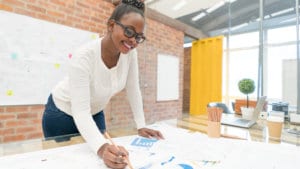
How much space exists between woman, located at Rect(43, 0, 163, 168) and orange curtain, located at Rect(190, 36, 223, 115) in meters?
1.56

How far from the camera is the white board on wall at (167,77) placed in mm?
3340

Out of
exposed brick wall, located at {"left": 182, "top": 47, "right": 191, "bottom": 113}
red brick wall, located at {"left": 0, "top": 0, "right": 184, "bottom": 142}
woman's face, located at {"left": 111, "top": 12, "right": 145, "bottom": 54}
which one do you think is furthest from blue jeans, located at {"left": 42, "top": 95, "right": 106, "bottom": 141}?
exposed brick wall, located at {"left": 182, "top": 47, "right": 191, "bottom": 113}

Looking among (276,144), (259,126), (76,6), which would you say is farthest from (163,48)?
(276,144)

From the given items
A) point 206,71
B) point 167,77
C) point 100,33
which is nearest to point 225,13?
point 206,71

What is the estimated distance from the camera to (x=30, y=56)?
1.94 meters

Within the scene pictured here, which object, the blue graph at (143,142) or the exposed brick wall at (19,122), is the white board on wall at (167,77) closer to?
the exposed brick wall at (19,122)

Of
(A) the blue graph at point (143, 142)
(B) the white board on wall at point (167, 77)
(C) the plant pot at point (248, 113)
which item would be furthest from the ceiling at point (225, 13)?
(A) the blue graph at point (143, 142)

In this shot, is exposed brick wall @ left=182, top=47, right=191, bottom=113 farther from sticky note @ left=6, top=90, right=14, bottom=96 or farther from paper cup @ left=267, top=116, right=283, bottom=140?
sticky note @ left=6, top=90, right=14, bottom=96

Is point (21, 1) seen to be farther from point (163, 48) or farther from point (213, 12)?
point (213, 12)

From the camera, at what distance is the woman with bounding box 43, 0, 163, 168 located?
2.28 ft

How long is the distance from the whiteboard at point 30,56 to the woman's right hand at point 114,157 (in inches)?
67.1

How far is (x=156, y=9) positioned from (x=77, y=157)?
120 inches

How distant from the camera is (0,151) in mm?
697

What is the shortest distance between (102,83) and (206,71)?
212 centimetres
